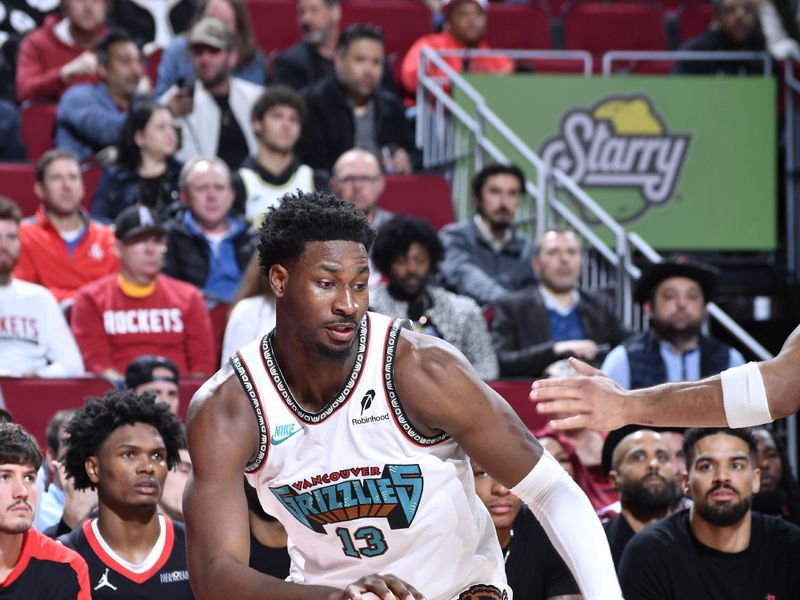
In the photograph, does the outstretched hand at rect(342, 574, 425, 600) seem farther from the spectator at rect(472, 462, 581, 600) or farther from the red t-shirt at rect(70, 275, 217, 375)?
the red t-shirt at rect(70, 275, 217, 375)

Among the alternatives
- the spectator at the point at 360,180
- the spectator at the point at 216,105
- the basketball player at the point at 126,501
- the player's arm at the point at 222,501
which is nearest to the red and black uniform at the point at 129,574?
the basketball player at the point at 126,501

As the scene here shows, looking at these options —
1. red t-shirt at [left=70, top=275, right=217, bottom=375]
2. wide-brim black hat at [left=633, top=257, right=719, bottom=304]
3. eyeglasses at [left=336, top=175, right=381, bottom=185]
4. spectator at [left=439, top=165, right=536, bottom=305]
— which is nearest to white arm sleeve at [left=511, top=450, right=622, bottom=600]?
red t-shirt at [left=70, top=275, right=217, bottom=375]

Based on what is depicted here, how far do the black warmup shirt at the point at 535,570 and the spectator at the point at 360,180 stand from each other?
11.1 feet

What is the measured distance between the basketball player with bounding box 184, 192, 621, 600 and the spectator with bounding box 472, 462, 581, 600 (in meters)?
1.37

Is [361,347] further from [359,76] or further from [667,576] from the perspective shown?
[359,76]

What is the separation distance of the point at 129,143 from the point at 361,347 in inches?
206

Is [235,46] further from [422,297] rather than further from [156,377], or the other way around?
[156,377]

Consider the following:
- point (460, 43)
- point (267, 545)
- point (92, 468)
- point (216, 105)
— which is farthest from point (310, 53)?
point (267, 545)

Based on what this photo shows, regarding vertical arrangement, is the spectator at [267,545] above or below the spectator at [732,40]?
below

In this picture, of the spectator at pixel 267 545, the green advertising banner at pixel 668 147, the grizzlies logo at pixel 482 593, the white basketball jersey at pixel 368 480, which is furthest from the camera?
the green advertising banner at pixel 668 147

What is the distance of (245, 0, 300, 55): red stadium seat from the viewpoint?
433 inches

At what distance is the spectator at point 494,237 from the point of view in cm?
872

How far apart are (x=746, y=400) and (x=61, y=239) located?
5.07 metres

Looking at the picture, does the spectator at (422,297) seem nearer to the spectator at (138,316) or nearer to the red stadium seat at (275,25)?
the spectator at (138,316)
